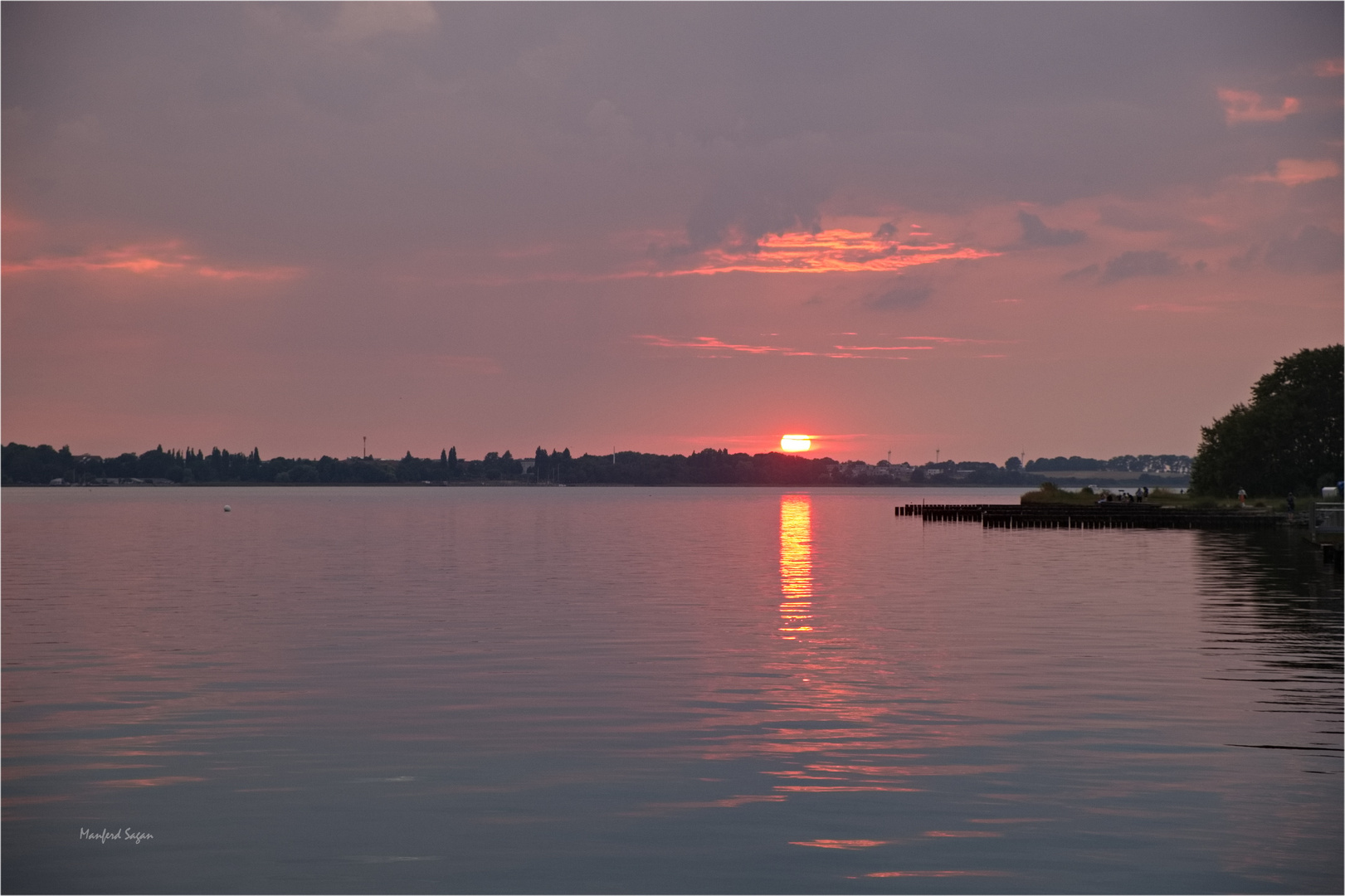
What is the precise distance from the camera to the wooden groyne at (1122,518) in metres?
110

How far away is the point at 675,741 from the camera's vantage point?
2267 centimetres

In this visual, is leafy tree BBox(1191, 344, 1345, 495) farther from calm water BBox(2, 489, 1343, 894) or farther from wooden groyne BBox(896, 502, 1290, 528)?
calm water BBox(2, 489, 1343, 894)

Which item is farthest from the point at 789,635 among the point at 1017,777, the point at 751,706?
the point at 1017,777

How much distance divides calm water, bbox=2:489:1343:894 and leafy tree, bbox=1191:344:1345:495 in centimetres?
8722
